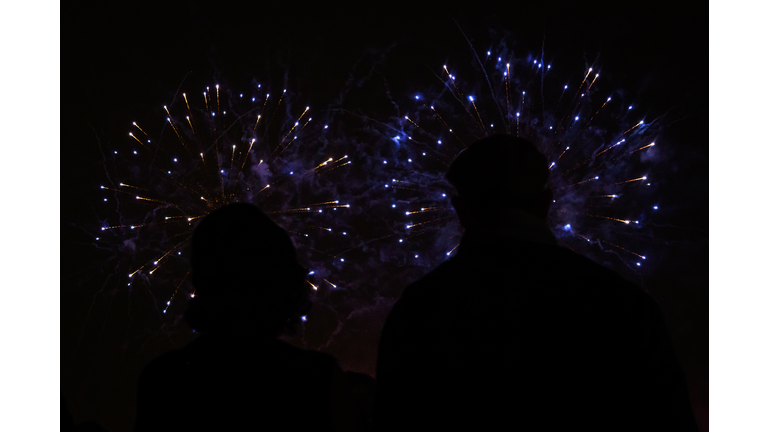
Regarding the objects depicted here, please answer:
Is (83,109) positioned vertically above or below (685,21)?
below

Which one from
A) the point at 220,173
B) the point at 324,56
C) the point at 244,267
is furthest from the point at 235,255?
the point at 324,56

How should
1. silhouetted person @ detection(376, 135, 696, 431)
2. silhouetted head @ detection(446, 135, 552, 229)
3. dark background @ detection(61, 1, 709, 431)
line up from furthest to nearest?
dark background @ detection(61, 1, 709, 431) < silhouetted head @ detection(446, 135, 552, 229) < silhouetted person @ detection(376, 135, 696, 431)

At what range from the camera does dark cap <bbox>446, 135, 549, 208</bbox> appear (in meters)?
1.35

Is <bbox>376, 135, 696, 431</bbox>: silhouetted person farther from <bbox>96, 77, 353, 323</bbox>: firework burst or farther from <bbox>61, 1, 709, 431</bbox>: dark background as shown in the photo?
<bbox>61, 1, 709, 431</bbox>: dark background

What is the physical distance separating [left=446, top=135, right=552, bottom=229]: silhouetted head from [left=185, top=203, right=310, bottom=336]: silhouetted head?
0.59m

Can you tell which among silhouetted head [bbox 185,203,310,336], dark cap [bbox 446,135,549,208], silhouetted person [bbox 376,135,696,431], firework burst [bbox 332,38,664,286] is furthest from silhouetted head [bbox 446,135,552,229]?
firework burst [bbox 332,38,664,286]

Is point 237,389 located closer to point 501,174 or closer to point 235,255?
point 235,255

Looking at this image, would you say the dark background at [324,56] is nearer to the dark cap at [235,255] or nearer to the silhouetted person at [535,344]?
the dark cap at [235,255]

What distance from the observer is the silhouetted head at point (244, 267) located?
1375 mm

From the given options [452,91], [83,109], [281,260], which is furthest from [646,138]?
[83,109]

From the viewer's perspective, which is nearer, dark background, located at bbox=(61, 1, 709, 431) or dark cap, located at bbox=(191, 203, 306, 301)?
dark cap, located at bbox=(191, 203, 306, 301)

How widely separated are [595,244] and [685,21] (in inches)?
56.5

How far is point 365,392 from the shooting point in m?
1.84

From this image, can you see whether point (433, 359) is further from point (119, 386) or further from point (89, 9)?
point (89, 9)
